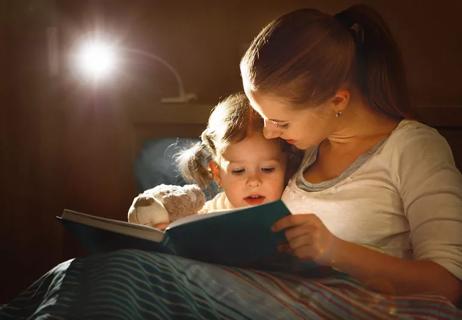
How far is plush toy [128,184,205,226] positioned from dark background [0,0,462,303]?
0.44m

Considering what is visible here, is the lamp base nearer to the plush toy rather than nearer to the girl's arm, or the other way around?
the plush toy

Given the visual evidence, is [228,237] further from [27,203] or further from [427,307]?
[27,203]

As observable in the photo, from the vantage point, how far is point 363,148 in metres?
1.42

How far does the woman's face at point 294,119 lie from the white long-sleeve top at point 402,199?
0.11 meters

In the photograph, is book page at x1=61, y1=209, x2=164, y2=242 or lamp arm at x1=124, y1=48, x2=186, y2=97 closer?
book page at x1=61, y1=209, x2=164, y2=242

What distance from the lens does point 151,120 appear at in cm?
217

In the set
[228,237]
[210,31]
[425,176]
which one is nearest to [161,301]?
[228,237]

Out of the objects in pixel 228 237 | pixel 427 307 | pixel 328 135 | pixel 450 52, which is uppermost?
pixel 450 52

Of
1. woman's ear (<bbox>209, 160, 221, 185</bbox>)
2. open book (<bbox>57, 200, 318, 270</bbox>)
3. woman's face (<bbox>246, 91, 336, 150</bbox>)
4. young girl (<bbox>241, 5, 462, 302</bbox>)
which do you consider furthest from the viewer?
woman's ear (<bbox>209, 160, 221, 185</bbox>)

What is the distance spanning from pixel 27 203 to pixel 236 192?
1.03m

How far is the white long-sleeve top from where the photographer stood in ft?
4.00

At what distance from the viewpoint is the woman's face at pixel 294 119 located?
4.39ft

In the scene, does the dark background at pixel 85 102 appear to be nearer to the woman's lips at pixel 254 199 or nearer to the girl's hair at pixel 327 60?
the woman's lips at pixel 254 199

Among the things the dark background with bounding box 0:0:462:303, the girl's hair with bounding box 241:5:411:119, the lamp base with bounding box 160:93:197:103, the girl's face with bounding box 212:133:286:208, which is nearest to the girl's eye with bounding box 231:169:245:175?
the girl's face with bounding box 212:133:286:208
